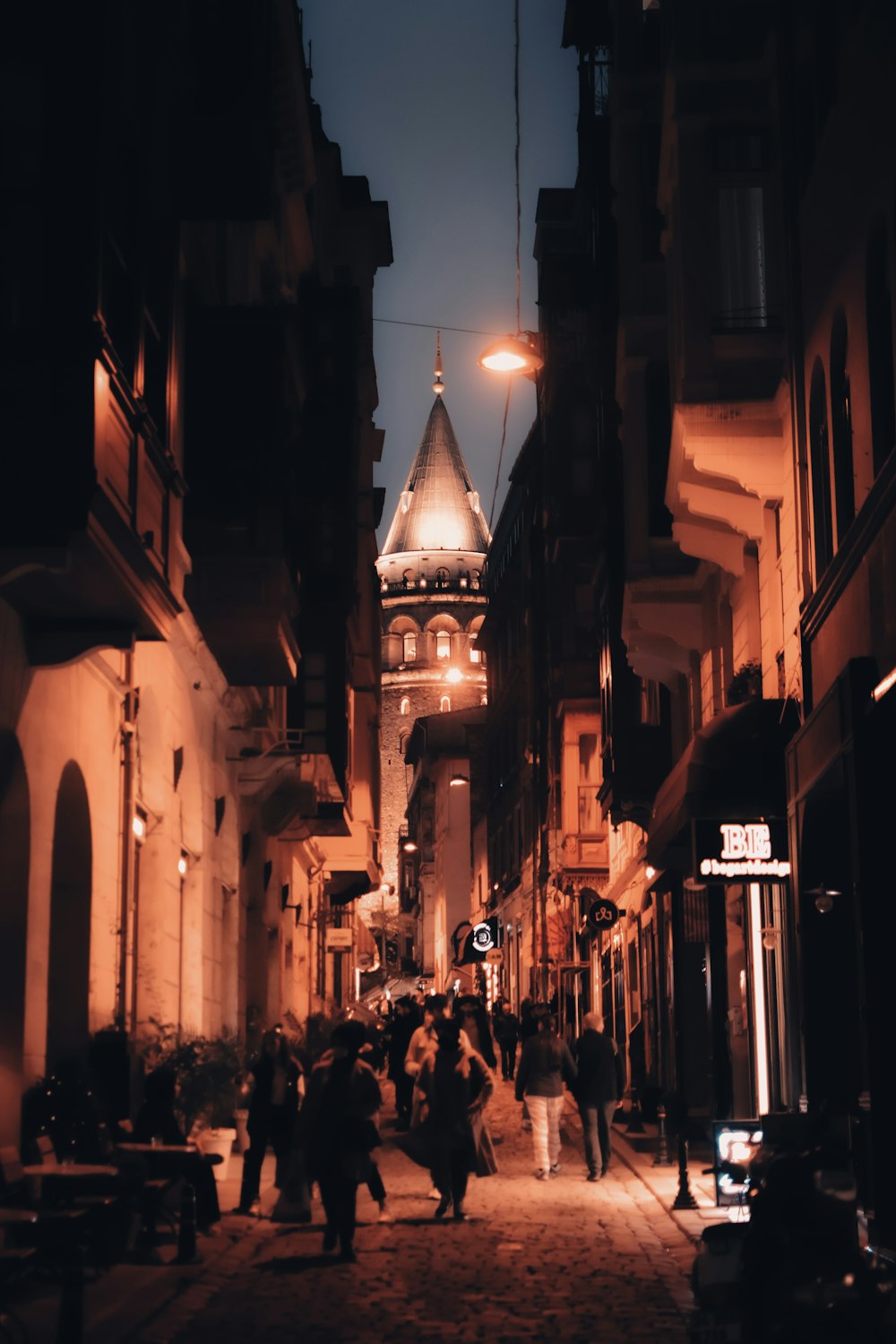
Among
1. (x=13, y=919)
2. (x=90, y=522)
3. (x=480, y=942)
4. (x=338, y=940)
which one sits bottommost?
(x=13, y=919)

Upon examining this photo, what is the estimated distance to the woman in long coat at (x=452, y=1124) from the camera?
18.1 meters

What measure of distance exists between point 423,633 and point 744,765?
541ft

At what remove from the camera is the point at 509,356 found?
87.8 feet

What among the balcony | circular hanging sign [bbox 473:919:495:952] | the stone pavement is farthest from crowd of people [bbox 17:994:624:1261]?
circular hanging sign [bbox 473:919:495:952]

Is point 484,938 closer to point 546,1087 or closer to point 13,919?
point 546,1087

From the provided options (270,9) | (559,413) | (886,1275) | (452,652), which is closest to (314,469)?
(270,9)

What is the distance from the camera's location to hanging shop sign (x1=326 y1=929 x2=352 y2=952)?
57.5 m

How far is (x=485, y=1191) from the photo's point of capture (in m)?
21.2

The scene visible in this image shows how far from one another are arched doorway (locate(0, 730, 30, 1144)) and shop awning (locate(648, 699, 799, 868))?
7.45 metres

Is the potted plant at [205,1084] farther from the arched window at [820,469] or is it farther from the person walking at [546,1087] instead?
the arched window at [820,469]

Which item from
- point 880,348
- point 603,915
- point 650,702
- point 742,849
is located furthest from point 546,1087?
point 603,915

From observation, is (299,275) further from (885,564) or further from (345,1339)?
(345,1339)

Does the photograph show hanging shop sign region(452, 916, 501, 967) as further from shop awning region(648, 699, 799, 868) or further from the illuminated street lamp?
shop awning region(648, 699, 799, 868)

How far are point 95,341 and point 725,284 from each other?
30.0 ft
